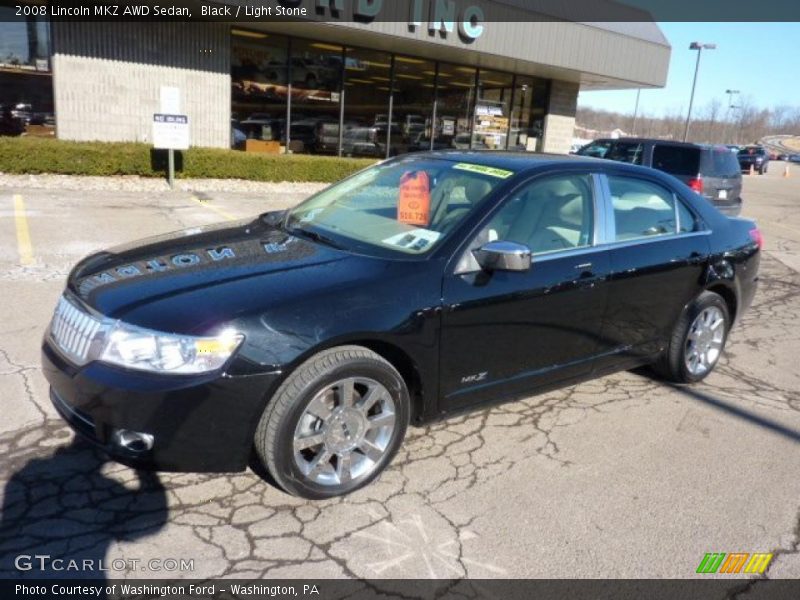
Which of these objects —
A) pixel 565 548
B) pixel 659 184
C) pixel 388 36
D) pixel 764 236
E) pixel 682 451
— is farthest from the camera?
pixel 388 36

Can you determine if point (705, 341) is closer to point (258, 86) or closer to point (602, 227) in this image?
point (602, 227)

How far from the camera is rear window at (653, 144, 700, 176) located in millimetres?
11328

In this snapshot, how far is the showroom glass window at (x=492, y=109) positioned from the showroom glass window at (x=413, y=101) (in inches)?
70.6

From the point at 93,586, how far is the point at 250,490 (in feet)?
2.64

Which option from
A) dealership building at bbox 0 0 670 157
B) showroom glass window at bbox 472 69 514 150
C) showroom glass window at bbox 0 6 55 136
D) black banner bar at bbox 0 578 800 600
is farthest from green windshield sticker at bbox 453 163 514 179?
showroom glass window at bbox 472 69 514 150

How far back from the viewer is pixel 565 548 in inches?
108

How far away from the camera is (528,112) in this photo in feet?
68.1

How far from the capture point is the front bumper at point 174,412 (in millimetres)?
2586

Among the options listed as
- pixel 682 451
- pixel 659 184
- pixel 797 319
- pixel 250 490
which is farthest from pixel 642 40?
pixel 250 490

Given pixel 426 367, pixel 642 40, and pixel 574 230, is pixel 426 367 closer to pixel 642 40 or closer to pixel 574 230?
pixel 574 230

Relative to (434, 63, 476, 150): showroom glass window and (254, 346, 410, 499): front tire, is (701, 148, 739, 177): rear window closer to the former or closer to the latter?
(434, 63, 476, 150): showroom glass window

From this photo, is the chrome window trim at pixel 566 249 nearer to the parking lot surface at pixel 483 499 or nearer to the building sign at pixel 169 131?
the parking lot surface at pixel 483 499

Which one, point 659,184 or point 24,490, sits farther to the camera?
point 659,184

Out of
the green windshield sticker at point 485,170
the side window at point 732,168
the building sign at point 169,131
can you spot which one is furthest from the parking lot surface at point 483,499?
the building sign at point 169,131
